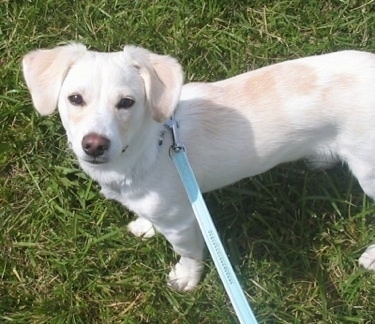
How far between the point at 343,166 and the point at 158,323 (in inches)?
52.4

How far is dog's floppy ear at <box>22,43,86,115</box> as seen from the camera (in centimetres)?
271

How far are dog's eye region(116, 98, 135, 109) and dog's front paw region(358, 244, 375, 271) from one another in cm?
166

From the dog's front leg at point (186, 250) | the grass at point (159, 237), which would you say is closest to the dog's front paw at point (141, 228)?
the grass at point (159, 237)

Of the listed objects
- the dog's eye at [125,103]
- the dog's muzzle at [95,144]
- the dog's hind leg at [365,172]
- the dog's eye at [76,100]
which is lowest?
the dog's hind leg at [365,172]

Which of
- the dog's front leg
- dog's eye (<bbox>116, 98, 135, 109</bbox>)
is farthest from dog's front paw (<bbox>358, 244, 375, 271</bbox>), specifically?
dog's eye (<bbox>116, 98, 135, 109</bbox>)

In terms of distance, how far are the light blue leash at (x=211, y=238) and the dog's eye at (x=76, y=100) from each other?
16.4 inches

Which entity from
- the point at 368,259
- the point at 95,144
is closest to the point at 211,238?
the point at 95,144

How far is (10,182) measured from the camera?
3.95 metres

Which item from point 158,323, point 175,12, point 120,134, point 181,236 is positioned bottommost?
point 158,323

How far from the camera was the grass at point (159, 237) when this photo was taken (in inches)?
141

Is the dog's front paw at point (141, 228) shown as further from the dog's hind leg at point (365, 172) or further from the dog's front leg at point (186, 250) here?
the dog's hind leg at point (365, 172)

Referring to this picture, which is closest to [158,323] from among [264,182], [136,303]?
[136,303]

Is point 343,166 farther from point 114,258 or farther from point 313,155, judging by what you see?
point 114,258

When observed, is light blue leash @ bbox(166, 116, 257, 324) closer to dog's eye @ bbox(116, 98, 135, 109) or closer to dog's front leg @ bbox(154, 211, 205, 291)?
dog's eye @ bbox(116, 98, 135, 109)
